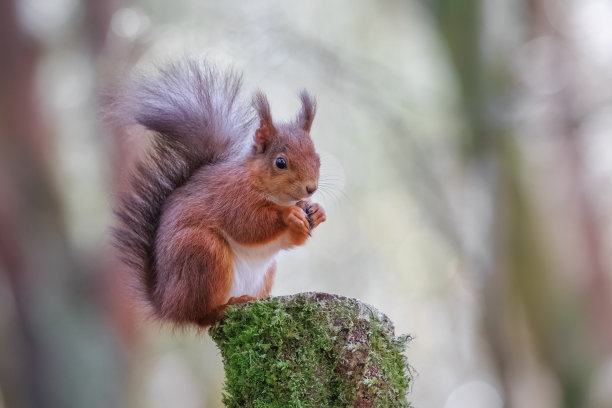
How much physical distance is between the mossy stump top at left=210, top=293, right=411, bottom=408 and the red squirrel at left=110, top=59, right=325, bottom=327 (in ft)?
0.80

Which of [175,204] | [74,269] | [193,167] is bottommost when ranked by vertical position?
[175,204]

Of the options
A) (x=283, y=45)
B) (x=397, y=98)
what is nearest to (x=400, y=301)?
(x=397, y=98)

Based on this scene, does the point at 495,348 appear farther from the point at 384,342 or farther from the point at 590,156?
the point at 384,342

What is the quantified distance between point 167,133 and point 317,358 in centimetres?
84

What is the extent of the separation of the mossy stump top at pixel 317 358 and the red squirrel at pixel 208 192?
0.80 ft

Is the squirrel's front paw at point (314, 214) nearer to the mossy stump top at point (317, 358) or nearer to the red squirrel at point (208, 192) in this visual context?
the red squirrel at point (208, 192)

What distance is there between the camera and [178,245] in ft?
5.87

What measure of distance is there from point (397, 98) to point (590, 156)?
4.51 ft

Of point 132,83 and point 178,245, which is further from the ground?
point 132,83

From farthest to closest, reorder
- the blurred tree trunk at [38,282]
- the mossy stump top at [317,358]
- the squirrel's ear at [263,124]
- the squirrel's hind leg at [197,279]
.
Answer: the blurred tree trunk at [38,282] < the squirrel's ear at [263,124] < the squirrel's hind leg at [197,279] < the mossy stump top at [317,358]

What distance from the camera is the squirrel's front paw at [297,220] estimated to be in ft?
5.94

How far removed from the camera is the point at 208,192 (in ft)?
6.16

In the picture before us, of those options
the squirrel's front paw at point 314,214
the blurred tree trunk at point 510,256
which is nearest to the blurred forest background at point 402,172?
the blurred tree trunk at point 510,256

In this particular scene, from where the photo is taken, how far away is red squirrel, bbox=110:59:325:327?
179 cm
